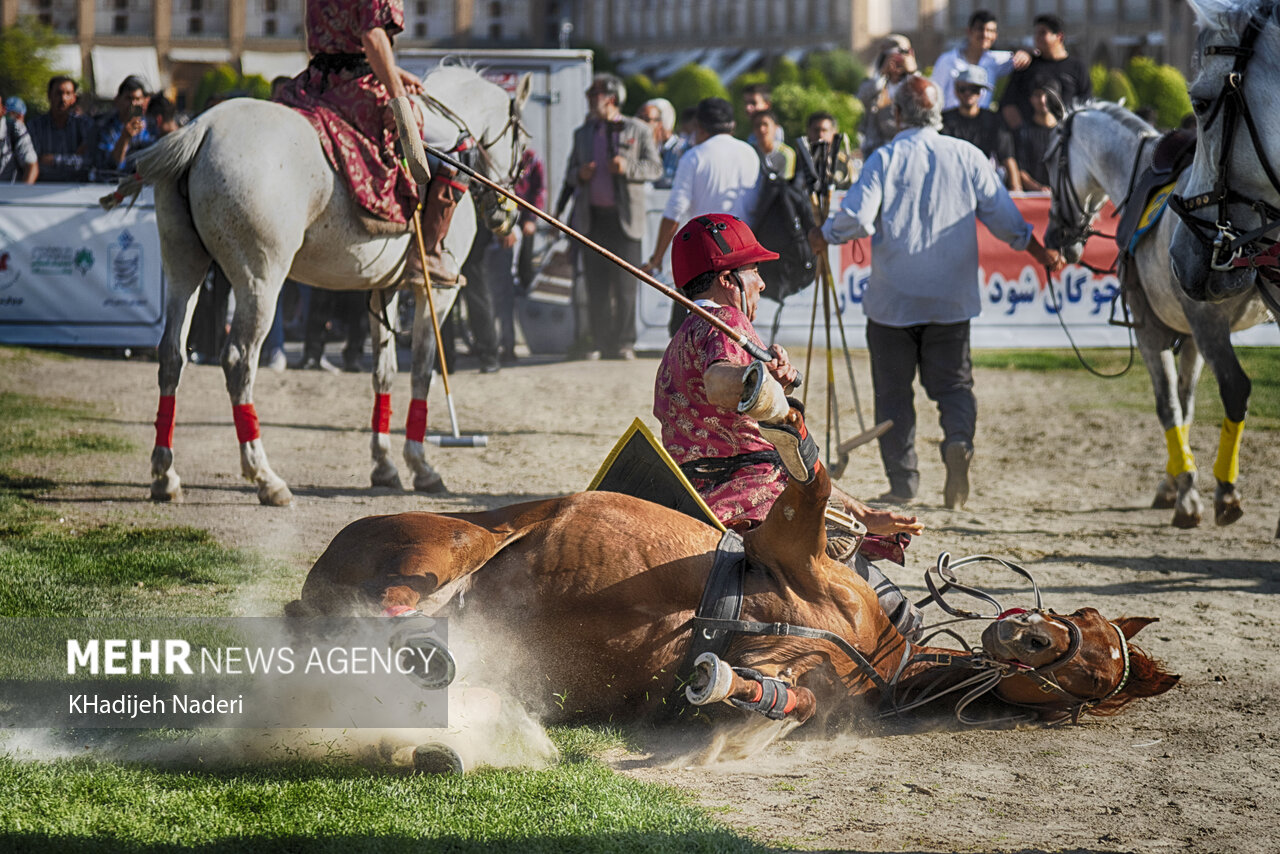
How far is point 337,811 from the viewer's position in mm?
3402

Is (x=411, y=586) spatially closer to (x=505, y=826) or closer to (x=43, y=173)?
(x=505, y=826)

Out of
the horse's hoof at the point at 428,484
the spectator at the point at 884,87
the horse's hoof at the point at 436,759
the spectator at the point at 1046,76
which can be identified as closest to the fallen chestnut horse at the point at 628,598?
the horse's hoof at the point at 436,759

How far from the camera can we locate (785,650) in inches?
157

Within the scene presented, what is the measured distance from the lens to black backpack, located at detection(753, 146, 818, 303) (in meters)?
10.7

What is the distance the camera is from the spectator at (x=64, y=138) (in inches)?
547

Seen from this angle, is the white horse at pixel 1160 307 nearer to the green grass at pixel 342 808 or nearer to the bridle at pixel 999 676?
the bridle at pixel 999 676

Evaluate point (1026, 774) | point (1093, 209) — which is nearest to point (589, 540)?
point (1026, 774)

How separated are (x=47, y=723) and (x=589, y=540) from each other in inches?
64.1

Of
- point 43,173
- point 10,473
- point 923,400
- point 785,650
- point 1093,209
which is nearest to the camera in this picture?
point 785,650

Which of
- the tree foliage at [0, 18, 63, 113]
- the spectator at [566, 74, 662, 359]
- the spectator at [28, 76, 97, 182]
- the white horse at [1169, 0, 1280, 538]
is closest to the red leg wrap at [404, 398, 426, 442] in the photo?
the white horse at [1169, 0, 1280, 538]

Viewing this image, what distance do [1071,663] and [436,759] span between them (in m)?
A: 1.96

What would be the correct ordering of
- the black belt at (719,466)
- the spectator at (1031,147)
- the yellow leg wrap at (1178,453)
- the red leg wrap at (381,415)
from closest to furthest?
the black belt at (719,466) < the yellow leg wrap at (1178,453) < the red leg wrap at (381,415) < the spectator at (1031,147)

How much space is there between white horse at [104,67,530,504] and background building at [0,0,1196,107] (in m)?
44.1

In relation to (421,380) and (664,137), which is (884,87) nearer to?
(664,137)
